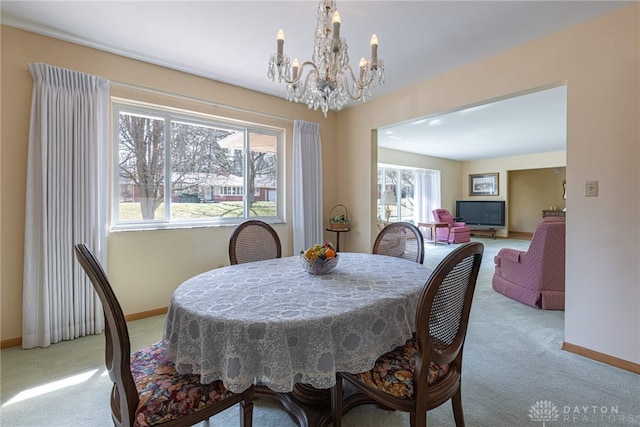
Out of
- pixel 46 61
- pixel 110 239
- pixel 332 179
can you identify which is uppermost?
pixel 46 61

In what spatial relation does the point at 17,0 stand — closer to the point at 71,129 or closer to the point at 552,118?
the point at 71,129

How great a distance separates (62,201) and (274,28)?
221 centimetres

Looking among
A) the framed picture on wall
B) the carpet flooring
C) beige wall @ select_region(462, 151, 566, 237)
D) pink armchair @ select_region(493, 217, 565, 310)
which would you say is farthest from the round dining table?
the framed picture on wall

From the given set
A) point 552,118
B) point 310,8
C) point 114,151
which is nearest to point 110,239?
point 114,151

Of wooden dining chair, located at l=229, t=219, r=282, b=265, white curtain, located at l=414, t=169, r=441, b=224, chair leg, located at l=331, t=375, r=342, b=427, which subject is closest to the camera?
chair leg, located at l=331, t=375, r=342, b=427

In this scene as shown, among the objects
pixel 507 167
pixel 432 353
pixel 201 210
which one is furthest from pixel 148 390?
pixel 507 167

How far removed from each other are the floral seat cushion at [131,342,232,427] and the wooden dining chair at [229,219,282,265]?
1.05m

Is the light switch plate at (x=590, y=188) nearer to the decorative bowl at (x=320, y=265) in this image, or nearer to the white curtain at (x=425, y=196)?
the decorative bowl at (x=320, y=265)

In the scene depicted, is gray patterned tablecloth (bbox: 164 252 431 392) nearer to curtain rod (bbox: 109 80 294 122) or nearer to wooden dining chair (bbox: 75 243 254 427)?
wooden dining chair (bbox: 75 243 254 427)

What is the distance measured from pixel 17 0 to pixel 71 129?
867 millimetres

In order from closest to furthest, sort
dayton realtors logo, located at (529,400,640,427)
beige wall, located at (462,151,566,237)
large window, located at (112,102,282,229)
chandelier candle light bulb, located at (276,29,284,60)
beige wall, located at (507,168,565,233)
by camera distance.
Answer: dayton realtors logo, located at (529,400,640,427)
chandelier candle light bulb, located at (276,29,284,60)
large window, located at (112,102,282,229)
beige wall, located at (462,151,566,237)
beige wall, located at (507,168,565,233)

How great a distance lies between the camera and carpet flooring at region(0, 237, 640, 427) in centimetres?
152

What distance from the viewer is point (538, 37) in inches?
91.3

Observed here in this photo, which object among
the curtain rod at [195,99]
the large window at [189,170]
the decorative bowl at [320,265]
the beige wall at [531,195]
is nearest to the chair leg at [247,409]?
the decorative bowl at [320,265]
